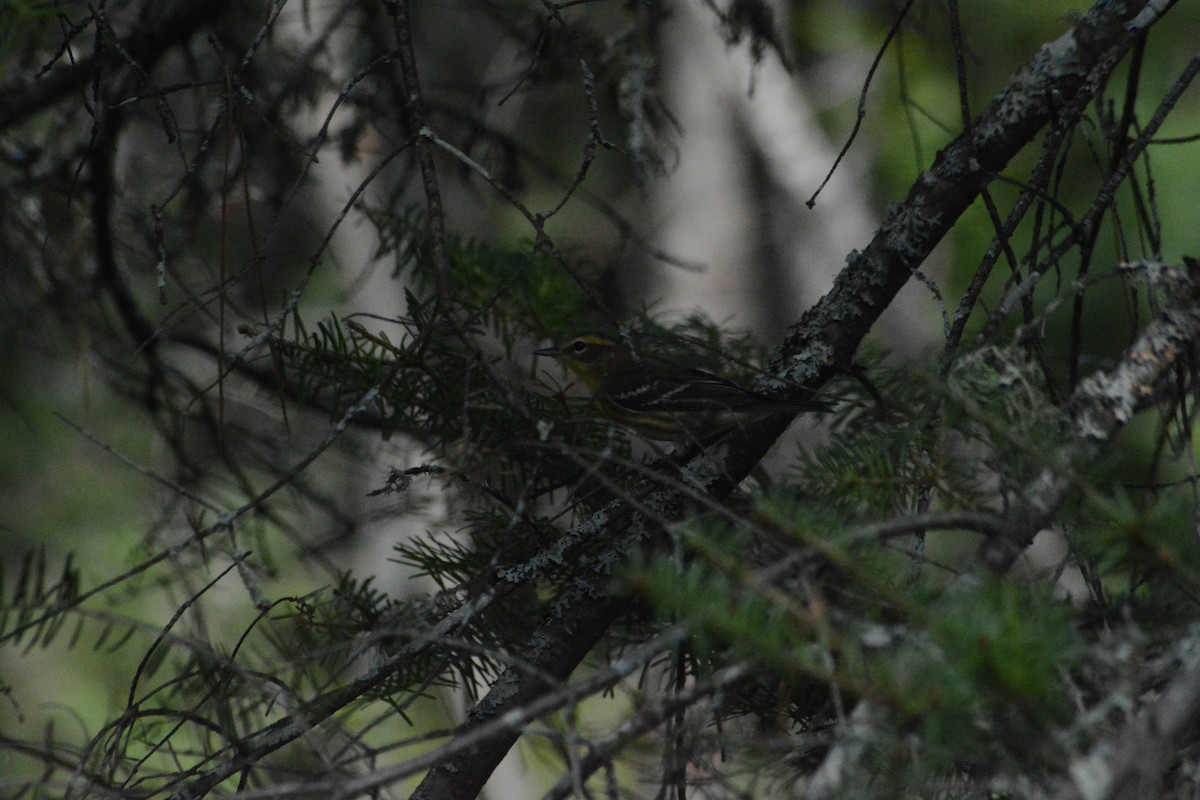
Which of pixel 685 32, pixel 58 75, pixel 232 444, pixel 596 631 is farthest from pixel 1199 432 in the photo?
pixel 685 32

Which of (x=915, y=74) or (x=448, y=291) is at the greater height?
(x=915, y=74)

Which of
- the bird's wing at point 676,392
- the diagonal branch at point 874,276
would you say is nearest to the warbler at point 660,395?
the bird's wing at point 676,392

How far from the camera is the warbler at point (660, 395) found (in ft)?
7.24

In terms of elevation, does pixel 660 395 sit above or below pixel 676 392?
above

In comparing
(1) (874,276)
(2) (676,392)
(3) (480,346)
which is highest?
(2) (676,392)

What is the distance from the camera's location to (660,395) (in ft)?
12.8

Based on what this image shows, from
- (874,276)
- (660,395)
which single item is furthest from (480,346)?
(660,395)

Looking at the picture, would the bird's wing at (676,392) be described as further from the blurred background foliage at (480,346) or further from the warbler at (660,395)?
the blurred background foliage at (480,346)

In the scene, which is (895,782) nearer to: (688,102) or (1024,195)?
(1024,195)

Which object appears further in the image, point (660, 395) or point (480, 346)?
point (660, 395)

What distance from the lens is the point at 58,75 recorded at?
9.82 feet

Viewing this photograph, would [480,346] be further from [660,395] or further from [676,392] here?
[660,395]

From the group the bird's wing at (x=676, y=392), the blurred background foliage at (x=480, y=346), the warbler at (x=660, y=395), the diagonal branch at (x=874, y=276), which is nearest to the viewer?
the blurred background foliage at (x=480, y=346)

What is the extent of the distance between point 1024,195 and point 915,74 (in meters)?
4.66
